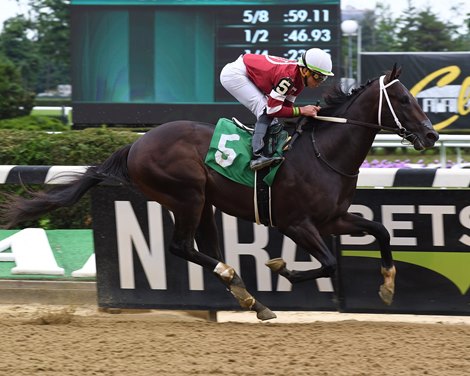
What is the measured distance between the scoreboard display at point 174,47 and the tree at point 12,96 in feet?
25.6

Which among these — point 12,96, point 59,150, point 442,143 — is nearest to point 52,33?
point 12,96

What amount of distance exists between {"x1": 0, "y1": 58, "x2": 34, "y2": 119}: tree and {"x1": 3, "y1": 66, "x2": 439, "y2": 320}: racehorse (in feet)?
46.9

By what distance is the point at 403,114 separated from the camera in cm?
Result: 555

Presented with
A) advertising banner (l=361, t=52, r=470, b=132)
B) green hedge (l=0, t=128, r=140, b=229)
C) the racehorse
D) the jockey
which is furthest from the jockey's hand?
advertising banner (l=361, t=52, r=470, b=132)

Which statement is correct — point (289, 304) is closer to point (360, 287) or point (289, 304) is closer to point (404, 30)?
point (360, 287)

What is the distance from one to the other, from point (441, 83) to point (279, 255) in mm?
9350

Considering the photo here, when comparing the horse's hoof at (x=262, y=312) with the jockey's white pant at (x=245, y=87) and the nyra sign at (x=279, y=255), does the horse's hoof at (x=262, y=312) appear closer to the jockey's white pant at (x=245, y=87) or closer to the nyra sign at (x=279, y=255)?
the nyra sign at (x=279, y=255)

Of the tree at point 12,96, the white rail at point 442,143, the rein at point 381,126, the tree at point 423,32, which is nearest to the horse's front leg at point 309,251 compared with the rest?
the rein at point 381,126

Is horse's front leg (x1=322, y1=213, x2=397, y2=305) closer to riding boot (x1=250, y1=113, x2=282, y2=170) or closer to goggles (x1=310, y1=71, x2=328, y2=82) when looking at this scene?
riding boot (x1=250, y1=113, x2=282, y2=170)

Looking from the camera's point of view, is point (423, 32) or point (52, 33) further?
point (52, 33)

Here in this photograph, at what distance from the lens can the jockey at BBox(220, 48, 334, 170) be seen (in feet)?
18.1

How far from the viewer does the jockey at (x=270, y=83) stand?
5523 millimetres

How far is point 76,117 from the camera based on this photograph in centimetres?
1206

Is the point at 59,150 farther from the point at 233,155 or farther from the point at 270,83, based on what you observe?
the point at 270,83
